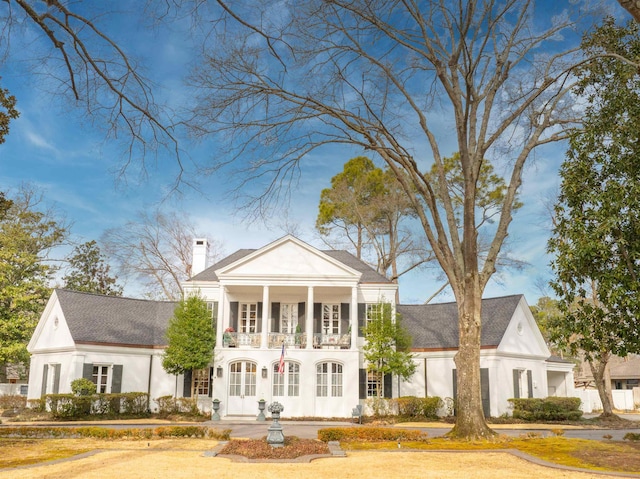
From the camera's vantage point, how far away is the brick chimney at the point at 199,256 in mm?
30784

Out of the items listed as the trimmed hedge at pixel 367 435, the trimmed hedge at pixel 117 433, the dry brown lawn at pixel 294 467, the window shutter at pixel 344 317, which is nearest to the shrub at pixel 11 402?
the trimmed hedge at pixel 117 433

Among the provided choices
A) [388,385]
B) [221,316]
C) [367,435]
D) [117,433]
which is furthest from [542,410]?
[117,433]

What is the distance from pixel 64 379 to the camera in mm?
25406

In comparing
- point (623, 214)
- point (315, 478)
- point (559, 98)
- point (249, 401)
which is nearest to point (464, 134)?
point (559, 98)

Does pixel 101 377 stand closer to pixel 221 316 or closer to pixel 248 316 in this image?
pixel 221 316

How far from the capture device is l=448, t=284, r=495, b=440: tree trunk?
587 inches

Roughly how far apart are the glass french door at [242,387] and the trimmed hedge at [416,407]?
630cm

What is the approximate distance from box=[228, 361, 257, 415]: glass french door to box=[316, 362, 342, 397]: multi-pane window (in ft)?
9.27

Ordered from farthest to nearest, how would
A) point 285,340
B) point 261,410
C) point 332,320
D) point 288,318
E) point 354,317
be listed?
point 288,318 < point 332,320 < point 285,340 < point 354,317 < point 261,410

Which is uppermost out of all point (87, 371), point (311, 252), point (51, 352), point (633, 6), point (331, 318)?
point (311, 252)

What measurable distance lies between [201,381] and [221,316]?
3.18 metres

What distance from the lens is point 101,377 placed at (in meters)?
26.0

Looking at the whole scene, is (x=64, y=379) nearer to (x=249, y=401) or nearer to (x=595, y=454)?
(x=249, y=401)

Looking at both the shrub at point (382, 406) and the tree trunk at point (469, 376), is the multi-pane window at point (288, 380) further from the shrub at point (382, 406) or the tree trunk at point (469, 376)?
the tree trunk at point (469, 376)
